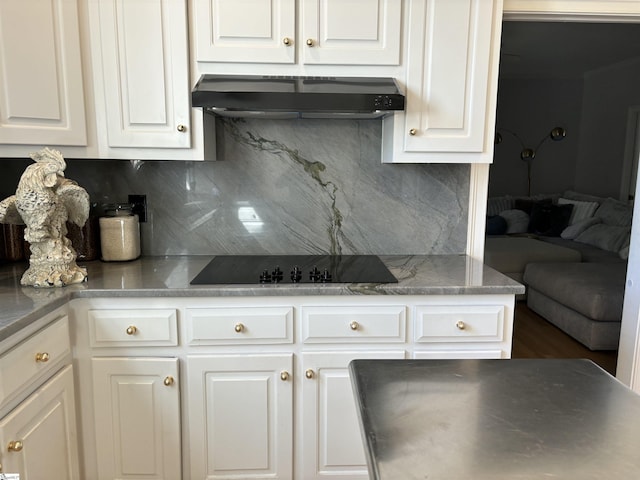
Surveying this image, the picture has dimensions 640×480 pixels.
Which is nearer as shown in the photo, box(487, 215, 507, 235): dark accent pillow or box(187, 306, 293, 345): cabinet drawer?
box(187, 306, 293, 345): cabinet drawer

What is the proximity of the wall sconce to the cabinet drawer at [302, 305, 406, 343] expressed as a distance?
17.6 feet

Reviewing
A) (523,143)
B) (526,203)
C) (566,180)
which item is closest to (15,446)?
(526,203)

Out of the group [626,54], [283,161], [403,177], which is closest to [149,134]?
[283,161]

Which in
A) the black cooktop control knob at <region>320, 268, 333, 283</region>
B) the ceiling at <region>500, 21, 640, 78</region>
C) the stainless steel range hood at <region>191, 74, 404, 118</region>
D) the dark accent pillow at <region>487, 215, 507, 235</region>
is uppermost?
the ceiling at <region>500, 21, 640, 78</region>

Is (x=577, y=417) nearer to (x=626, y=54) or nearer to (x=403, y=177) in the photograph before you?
(x=403, y=177)

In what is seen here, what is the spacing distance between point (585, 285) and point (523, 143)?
12.9 ft

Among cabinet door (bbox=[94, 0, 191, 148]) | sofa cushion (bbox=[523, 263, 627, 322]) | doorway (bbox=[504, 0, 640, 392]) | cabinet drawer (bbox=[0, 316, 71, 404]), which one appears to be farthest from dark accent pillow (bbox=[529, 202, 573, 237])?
cabinet drawer (bbox=[0, 316, 71, 404])

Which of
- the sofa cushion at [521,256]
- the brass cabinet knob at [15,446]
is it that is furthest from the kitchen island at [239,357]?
the sofa cushion at [521,256]

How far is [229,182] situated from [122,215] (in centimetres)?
52

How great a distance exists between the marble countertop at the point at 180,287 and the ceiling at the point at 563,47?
2.69m

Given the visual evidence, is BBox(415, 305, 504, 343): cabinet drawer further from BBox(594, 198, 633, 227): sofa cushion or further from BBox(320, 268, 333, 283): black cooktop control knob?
BBox(594, 198, 633, 227): sofa cushion

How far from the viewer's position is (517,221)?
5.91 metres

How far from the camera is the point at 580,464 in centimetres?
67

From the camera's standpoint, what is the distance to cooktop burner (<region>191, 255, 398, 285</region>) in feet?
5.89
